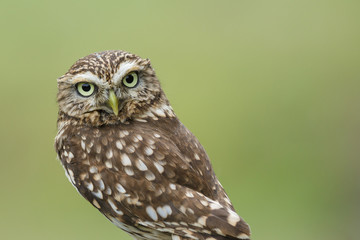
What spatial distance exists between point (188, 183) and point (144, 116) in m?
0.45

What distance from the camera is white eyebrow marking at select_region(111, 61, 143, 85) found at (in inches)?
128

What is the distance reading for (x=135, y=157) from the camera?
11.0ft

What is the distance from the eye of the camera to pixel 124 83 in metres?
3.33

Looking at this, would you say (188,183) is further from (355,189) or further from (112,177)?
(355,189)

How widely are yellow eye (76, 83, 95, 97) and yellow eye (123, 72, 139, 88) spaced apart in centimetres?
17

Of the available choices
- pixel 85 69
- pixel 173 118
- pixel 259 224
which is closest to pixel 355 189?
pixel 259 224

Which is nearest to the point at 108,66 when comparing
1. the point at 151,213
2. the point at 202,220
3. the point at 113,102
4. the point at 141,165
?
the point at 113,102

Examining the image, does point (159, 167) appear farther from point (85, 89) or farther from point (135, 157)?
point (85, 89)

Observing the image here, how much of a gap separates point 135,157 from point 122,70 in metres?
0.45

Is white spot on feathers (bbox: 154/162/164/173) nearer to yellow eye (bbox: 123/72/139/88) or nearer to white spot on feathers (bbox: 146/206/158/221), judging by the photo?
white spot on feathers (bbox: 146/206/158/221)

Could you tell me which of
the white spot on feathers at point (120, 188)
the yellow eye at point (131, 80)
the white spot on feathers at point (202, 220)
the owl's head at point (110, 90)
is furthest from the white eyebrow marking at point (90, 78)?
the white spot on feathers at point (202, 220)

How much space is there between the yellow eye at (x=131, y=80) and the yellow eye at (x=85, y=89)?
0.17 meters

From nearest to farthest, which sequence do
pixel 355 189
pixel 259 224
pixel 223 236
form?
pixel 223 236, pixel 259 224, pixel 355 189

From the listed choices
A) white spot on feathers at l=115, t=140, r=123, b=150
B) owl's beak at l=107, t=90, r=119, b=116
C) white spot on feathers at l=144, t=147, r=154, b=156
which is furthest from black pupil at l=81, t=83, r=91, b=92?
white spot on feathers at l=144, t=147, r=154, b=156
